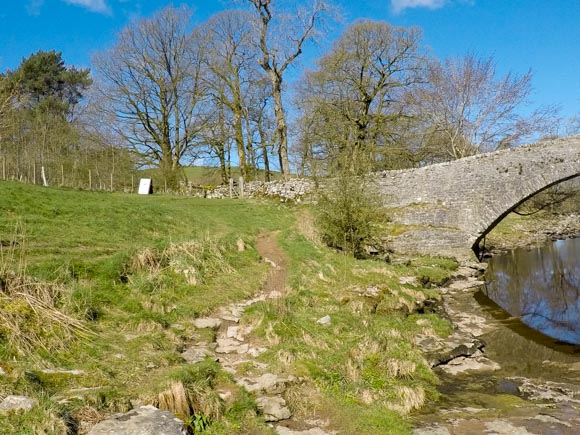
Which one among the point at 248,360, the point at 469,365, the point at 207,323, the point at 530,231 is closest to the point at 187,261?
the point at 207,323

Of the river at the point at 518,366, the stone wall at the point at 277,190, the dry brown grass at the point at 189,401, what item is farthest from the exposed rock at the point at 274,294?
the stone wall at the point at 277,190

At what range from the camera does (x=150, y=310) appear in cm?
821

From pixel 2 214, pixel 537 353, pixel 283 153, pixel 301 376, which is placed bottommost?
pixel 537 353

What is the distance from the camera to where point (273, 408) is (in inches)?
229

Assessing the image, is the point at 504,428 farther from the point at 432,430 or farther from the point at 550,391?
the point at 550,391

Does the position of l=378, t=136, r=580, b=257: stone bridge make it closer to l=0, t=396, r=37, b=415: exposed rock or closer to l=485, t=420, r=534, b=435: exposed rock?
l=485, t=420, r=534, b=435: exposed rock

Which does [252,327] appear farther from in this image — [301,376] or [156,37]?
[156,37]

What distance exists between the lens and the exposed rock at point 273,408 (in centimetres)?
569

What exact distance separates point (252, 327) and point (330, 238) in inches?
357

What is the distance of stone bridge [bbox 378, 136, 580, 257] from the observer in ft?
63.4

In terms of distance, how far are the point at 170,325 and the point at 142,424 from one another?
11.2 feet

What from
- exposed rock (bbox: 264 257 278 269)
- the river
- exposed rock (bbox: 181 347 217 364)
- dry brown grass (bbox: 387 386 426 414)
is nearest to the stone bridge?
the river

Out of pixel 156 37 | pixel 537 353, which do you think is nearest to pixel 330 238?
pixel 537 353

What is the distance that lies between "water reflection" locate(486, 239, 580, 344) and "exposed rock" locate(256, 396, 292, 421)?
745 cm
